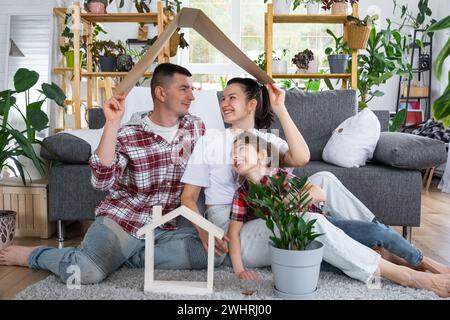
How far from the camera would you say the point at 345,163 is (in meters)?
2.34

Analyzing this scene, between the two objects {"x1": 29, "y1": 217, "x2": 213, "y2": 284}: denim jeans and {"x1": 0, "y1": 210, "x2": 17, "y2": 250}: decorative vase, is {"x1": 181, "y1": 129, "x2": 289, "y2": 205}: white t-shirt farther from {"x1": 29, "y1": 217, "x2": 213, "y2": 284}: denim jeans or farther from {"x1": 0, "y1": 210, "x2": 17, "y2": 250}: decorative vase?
{"x1": 0, "y1": 210, "x2": 17, "y2": 250}: decorative vase

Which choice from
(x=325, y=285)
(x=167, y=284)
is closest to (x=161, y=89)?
(x=167, y=284)

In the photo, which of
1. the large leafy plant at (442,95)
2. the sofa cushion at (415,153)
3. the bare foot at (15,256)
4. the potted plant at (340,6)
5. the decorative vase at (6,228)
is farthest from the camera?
the potted plant at (340,6)

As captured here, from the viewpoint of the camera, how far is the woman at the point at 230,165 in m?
1.66

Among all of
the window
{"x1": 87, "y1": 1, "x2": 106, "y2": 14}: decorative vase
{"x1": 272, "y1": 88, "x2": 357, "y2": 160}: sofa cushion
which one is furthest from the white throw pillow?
the window

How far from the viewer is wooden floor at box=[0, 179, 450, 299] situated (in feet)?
5.66

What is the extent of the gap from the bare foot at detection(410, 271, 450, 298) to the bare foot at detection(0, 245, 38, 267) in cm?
140

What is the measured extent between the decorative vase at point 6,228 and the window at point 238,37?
4.37 metres

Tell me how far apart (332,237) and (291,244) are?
0.18 meters

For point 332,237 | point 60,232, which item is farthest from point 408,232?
point 60,232

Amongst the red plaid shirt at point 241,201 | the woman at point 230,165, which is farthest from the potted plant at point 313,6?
the red plaid shirt at point 241,201

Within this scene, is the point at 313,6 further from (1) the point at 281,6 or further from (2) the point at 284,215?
(2) the point at 284,215

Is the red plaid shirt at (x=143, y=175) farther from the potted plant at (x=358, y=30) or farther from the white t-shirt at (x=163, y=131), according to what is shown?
the potted plant at (x=358, y=30)
